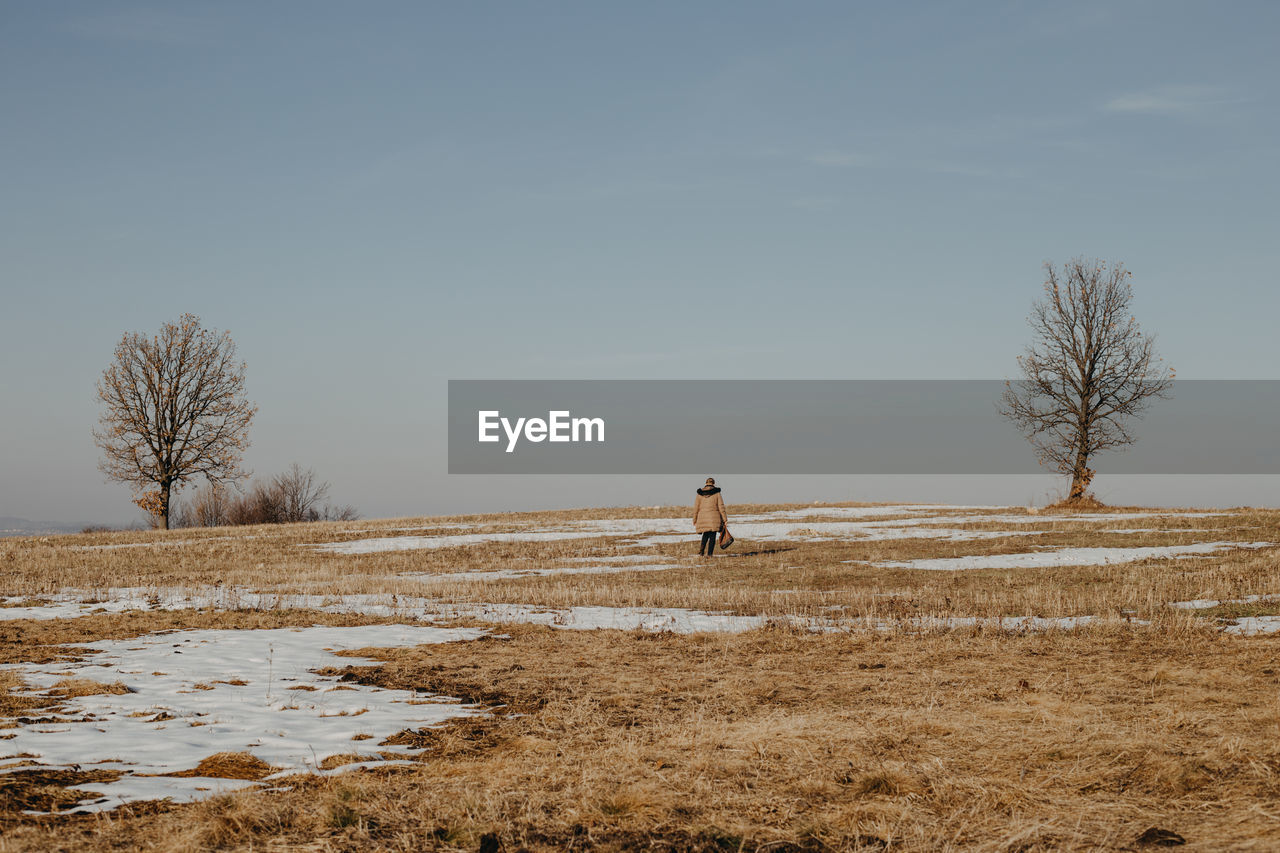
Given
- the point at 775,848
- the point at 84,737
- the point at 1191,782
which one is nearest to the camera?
the point at 775,848

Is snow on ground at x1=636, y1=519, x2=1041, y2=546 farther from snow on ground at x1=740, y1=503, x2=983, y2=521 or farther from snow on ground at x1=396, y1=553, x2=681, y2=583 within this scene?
snow on ground at x1=740, y1=503, x2=983, y2=521

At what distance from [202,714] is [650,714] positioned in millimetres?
3556

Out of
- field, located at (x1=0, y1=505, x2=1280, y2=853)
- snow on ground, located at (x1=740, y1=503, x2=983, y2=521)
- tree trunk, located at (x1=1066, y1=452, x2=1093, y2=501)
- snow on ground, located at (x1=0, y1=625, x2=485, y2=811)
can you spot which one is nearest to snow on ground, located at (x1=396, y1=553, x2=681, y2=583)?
field, located at (x1=0, y1=505, x2=1280, y2=853)

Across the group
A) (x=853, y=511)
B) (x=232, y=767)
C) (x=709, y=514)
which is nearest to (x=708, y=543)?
(x=709, y=514)

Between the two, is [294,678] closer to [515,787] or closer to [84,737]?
[84,737]

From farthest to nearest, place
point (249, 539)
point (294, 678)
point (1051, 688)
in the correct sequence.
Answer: point (249, 539), point (294, 678), point (1051, 688)

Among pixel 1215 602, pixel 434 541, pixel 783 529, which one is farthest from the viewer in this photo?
pixel 783 529

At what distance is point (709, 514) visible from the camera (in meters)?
24.5

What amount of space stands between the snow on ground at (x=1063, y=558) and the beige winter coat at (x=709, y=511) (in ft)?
14.5

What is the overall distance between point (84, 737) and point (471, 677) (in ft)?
Answer: 11.8

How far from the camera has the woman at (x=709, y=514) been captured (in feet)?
80.1

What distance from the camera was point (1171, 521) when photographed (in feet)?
104

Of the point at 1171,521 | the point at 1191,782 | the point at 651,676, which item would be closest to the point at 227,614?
the point at 651,676

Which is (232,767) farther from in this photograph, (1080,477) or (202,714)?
(1080,477)
